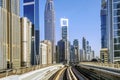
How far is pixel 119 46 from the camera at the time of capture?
15525 centimetres

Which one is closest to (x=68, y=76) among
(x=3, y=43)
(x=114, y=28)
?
(x=114, y=28)

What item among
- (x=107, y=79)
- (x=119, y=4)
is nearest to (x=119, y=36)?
(x=119, y=4)

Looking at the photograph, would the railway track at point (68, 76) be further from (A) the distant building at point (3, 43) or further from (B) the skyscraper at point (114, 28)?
(A) the distant building at point (3, 43)

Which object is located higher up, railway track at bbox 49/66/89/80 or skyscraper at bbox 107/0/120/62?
skyscraper at bbox 107/0/120/62

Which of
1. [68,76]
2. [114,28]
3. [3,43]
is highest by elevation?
[114,28]

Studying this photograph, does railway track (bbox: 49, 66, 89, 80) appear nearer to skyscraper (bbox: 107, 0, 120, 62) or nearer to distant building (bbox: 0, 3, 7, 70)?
skyscraper (bbox: 107, 0, 120, 62)

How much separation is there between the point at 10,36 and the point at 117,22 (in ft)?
230

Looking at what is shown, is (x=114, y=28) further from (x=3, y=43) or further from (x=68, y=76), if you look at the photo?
(x=68, y=76)

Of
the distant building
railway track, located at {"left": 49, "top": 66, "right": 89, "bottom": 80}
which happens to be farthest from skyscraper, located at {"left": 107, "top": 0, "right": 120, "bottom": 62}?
railway track, located at {"left": 49, "top": 66, "right": 89, "bottom": 80}

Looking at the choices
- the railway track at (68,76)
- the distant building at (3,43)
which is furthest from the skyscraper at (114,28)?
the railway track at (68,76)

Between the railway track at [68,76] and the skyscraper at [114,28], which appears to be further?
the skyscraper at [114,28]

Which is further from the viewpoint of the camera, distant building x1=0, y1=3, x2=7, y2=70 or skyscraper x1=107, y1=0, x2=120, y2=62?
distant building x1=0, y1=3, x2=7, y2=70

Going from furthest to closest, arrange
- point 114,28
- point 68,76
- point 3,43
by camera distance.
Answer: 1. point 3,43
2. point 114,28
3. point 68,76

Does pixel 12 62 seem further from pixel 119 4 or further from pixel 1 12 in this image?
pixel 119 4
